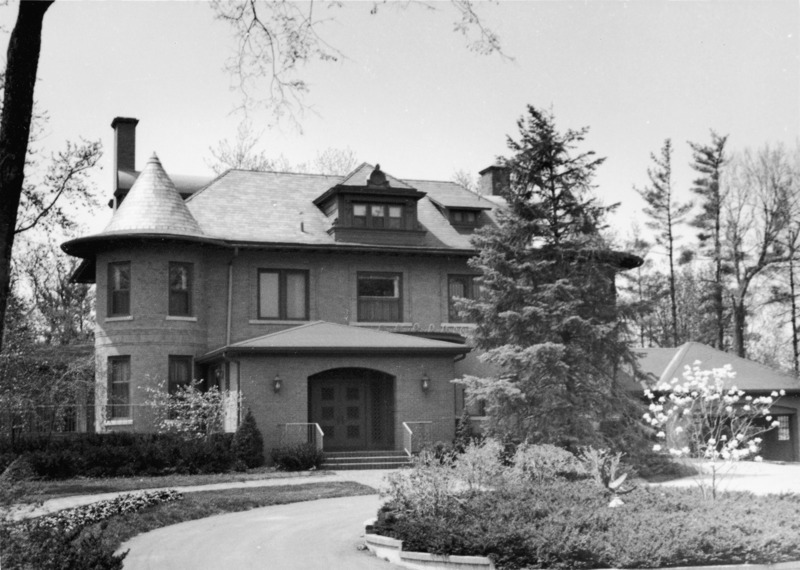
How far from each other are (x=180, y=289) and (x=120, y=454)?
6.87m

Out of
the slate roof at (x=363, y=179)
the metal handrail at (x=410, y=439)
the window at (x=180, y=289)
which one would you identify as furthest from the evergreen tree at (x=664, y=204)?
the window at (x=180, y=289)

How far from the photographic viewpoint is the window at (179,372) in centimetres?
2839

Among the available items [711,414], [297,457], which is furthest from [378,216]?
[711,414]

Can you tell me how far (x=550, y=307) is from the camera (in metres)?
22.8

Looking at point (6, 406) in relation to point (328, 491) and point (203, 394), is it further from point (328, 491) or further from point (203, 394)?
point (328, 491)

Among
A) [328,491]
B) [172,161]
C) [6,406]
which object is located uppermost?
[172,161]

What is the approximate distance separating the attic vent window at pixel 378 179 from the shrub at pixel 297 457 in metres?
Result: 10.1

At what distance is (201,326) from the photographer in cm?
2919

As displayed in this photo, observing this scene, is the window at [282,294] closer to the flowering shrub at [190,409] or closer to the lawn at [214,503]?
the flowering shrub at [190,409]

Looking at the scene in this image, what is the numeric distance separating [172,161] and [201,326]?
10610 millimetres

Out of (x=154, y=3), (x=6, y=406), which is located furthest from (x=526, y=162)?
(x=6, y=406)

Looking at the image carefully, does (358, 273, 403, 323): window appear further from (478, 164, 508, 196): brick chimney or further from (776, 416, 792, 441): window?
(776, 416, 792, 441): window

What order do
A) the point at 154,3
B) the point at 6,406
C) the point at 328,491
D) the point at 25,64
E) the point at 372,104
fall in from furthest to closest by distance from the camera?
the point at 6,406 → the point at 328,491 → the point at 372,104 → the point at 154,3 → the point at 25,64

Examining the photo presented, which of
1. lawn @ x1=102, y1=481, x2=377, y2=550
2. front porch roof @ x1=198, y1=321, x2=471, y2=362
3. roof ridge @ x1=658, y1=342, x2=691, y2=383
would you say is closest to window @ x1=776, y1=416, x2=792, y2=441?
roof ridge @ x1=658, y1=342, x2=691, y2=383
